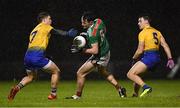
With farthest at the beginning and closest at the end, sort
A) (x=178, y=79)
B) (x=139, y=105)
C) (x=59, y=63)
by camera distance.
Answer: (x=59, y=63) < (x=178, y=79) < (x=139, y=105)

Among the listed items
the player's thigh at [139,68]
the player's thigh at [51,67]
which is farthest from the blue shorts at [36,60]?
the player's thigh at [139,68]

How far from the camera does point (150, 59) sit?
53.3 ft

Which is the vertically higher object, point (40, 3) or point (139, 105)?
point (40, 3)

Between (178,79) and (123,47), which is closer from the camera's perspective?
(178,79)

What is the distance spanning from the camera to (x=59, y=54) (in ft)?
101

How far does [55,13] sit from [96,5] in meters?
1.86

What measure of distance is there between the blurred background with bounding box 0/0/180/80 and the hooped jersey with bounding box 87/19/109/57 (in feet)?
43.7

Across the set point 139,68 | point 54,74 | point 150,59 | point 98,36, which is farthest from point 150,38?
point 54,74

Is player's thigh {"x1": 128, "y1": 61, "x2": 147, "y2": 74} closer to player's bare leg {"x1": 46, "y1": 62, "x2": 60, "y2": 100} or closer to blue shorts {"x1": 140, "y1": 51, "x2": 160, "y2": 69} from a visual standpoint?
blue shorts {"x1": 140, "y1": 51, "x2": 160, "y2": 69}

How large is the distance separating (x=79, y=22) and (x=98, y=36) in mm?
14385

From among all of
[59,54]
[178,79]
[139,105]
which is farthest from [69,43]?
[139,105]

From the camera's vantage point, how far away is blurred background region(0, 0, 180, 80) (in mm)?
30125

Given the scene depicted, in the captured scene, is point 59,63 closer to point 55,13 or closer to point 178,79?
point 55,13

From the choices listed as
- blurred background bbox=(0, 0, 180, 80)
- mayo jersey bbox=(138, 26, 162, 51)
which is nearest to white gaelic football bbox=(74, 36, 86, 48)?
mayo jersey bbox=(138, 26, 162, 51)
